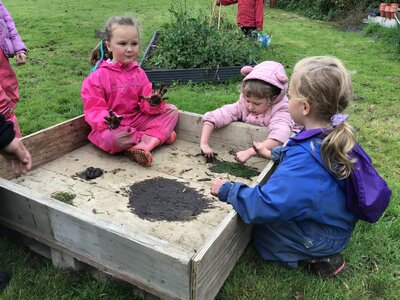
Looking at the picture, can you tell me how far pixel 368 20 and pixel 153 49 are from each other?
8428 millimetres

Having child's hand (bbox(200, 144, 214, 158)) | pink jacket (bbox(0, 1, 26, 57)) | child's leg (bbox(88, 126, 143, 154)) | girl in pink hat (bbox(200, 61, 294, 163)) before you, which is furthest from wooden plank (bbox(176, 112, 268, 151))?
pink jacket (bbox(0, 1, 26, 57))

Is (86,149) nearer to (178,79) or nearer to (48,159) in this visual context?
(48,159)

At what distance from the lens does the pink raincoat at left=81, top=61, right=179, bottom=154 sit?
3.68 metres

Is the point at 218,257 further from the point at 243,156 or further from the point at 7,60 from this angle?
the point at 7,60

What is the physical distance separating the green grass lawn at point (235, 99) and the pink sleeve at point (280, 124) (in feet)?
2.28

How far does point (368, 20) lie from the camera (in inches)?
513

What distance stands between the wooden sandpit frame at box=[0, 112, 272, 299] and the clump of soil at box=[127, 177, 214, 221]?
1.65 feet

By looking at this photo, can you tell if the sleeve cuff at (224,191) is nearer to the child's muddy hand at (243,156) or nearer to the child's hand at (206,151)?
the child's muddy hand at (243,156)

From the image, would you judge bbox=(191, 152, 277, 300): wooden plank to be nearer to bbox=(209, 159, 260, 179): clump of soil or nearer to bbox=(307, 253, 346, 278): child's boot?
bbox=(307, 253, 346, 278): child's boot

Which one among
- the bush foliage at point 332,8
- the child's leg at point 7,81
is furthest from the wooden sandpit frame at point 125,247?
the bush foliage at point 332,8

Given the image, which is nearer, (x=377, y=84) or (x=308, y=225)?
(x=308, y=225)

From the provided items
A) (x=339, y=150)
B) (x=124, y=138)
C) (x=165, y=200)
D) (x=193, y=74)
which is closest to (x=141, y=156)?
(x=124, y=138)

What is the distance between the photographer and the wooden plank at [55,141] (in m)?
3.42

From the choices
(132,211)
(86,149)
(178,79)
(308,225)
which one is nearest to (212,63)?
(178,79)
